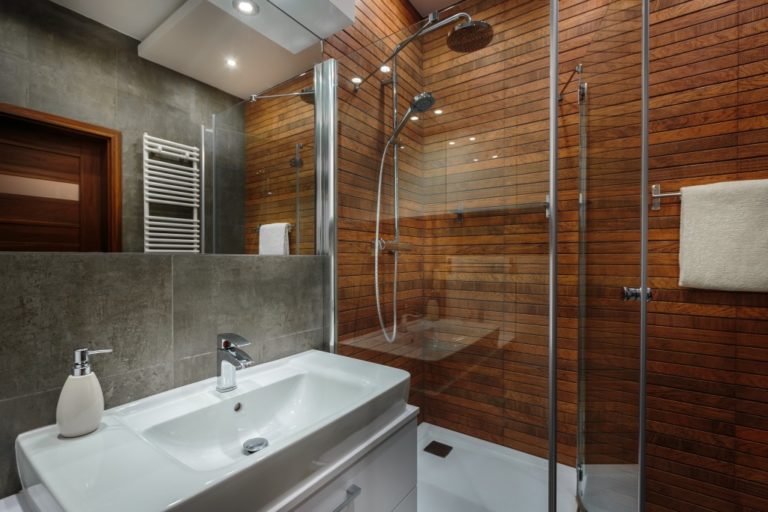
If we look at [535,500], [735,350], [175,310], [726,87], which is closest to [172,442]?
[175,310]

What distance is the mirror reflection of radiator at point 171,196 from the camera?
94cm

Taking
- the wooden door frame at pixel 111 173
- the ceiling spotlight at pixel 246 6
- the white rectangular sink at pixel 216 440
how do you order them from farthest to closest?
the ceiling spotlight at pixel 246 6 → the wooden door frame at pixel 111 173 → the white rectangular sink at pixel 216 440

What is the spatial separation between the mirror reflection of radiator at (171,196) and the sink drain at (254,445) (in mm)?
572

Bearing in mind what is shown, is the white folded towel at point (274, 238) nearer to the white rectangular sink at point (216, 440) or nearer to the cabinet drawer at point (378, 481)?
the white rectangular sink at point (216, 440)

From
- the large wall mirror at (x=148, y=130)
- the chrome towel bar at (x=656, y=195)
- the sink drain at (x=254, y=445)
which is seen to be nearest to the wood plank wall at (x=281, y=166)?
the large wall mirror at (x=148, y=130)

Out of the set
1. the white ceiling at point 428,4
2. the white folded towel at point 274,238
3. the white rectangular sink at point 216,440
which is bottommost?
the white rectangular sink at point 216,440

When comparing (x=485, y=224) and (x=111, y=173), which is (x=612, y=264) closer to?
(x=485, y=224)

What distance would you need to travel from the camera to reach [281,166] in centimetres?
141

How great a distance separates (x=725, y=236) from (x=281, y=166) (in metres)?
1.99

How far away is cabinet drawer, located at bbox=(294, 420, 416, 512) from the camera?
77 centimetres

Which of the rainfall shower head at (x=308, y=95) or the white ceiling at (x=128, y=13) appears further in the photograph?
the rainfall shower head at (x=308, y=95)

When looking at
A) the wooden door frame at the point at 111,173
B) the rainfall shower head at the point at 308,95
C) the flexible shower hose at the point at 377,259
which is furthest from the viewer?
the flexible shower hose at the point at 377,259

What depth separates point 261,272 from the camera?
1.25 m

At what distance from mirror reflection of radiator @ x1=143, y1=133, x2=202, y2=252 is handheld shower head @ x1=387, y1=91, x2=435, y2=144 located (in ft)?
2.89
